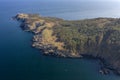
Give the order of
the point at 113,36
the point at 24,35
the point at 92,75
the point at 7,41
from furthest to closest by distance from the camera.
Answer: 1. the point at 24,35
2. the point at 7,41
3. the point at 113,36
4. the point at 92,75

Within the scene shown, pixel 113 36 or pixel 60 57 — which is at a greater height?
pixel 113 36

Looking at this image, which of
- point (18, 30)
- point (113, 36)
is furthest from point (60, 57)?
point (18, 30)

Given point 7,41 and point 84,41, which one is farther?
point 7,41

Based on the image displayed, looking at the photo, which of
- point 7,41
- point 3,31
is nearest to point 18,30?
point 3,31

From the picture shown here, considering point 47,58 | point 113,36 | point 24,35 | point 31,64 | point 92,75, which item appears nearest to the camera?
point 92,75

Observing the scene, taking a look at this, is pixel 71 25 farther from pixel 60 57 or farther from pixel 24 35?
pixel 60 57

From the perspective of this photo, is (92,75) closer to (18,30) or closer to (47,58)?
(47,58)
